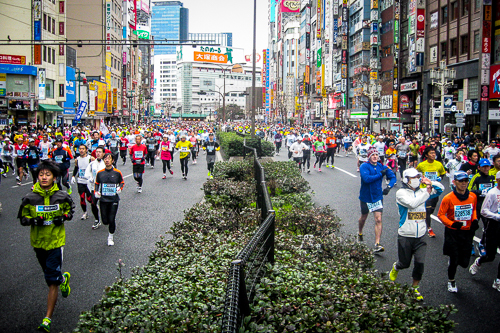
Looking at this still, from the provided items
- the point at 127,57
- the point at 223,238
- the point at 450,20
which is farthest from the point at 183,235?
the point at 127,57

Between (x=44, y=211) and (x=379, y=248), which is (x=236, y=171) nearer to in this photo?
(x=379, y=248)

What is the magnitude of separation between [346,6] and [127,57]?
47150 mm

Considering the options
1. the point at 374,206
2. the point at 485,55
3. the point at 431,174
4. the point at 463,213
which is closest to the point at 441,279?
the point at 463,213

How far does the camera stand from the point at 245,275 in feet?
11.3

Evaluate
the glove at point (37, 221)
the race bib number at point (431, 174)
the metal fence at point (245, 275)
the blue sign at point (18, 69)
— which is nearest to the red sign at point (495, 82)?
the race bib number at point (431, 174)

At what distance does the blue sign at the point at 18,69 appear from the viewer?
3977 centimetres

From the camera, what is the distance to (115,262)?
758cm

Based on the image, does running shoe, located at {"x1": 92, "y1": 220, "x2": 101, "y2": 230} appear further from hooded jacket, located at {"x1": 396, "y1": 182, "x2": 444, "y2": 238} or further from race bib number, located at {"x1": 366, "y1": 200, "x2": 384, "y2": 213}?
hooded jacket, located at {"x1": 396, "y1": 182, "x2": 444, "y2": 238}

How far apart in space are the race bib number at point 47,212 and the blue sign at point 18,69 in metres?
39.2

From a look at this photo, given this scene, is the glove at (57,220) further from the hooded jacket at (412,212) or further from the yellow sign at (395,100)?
the yellow sign at (395,100)

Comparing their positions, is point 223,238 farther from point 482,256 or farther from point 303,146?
point 303,146

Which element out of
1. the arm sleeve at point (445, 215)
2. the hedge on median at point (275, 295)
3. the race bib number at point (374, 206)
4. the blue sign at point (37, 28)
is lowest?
the hedge on median at point (275, 295)

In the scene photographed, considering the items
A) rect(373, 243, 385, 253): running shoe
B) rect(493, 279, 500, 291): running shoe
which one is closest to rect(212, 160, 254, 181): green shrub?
rect(373, 243, 385, 253): running shoe

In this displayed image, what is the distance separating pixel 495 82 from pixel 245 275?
A: 33595mm
